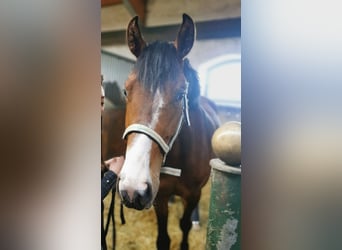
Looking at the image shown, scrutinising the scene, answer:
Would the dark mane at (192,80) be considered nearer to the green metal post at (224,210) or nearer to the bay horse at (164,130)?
the bay horse at (164,130)

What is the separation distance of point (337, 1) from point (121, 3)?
66cm

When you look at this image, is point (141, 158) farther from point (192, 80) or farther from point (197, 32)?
point (197, 32)

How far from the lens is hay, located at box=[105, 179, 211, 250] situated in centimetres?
119

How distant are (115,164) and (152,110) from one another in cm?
22

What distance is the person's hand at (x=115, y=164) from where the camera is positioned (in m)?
1.26

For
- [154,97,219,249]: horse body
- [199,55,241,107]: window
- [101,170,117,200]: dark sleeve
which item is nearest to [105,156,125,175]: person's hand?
[101,170,117,200]: dark sleeve

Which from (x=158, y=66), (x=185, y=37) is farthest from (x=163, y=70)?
(x=185, y=37)

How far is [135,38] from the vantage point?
1253mm

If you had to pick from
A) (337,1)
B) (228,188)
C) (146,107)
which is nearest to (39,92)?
(146,107)

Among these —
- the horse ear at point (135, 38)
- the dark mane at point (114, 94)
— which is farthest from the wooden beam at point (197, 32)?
the dark mane at point (114, 94)

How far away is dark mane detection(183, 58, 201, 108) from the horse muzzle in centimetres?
32

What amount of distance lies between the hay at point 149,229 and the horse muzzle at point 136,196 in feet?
0.07

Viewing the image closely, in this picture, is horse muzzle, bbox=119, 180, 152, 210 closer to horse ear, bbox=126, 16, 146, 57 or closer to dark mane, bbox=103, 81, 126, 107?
dark mane, bbox=103, 81, 126, 107

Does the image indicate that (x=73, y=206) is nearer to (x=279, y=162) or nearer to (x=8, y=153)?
(x=8, y=153)
